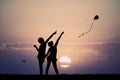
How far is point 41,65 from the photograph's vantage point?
52.2 ft

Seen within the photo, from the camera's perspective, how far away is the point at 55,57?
643 inches

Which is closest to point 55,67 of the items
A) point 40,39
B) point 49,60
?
point 49,60

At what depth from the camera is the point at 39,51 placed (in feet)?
51.5

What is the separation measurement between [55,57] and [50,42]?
82 cm
